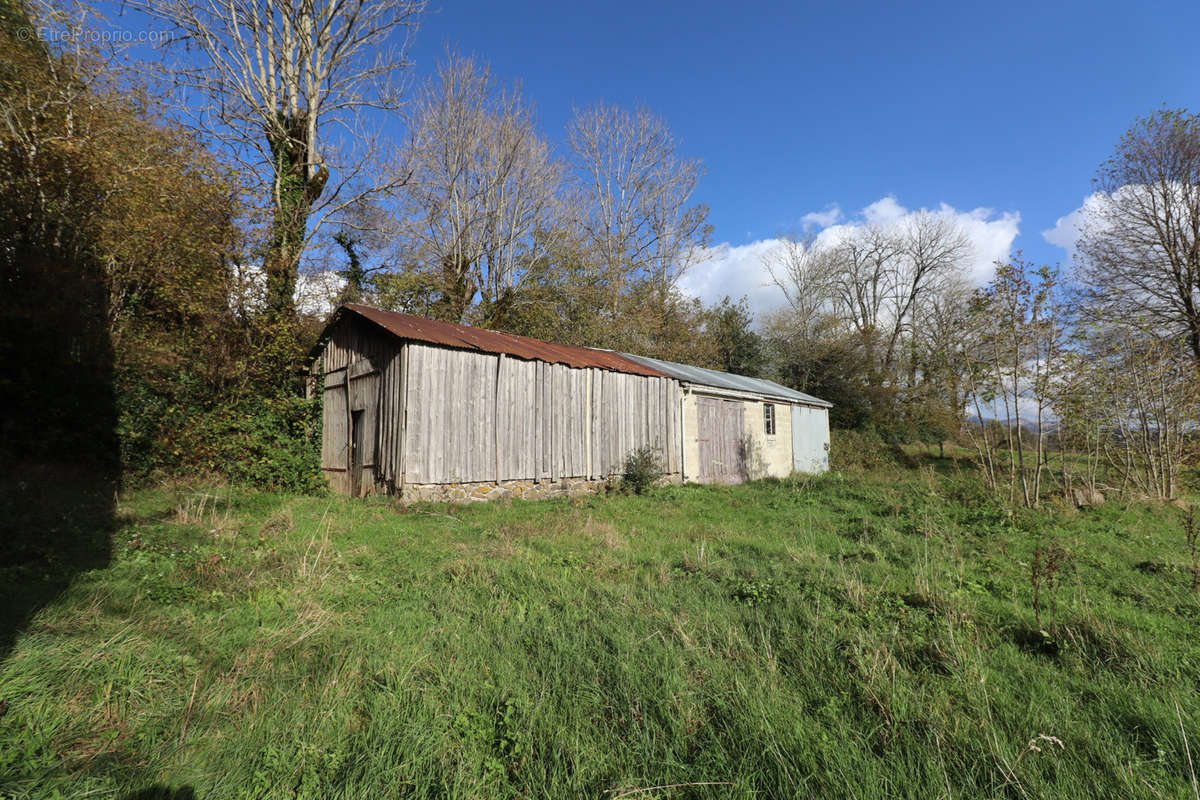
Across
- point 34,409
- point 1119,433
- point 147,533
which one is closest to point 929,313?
point 1119,433

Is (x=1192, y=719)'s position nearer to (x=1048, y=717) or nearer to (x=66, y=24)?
(x=1048, y=717)

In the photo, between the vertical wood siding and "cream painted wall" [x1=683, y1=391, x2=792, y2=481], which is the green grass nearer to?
the vertical wood siding

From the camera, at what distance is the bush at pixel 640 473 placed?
1231 cm

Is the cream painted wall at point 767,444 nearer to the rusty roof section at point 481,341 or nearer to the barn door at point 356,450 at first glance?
the rusty roof section at point 481,341

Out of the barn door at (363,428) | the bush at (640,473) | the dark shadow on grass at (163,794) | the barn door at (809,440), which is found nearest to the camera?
the dark shadow on grass at (163,794)

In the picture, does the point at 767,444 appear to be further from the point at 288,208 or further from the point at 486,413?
the point at 288,208

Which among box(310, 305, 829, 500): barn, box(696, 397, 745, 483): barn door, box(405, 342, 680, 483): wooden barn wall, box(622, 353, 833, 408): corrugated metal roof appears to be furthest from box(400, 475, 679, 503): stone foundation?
box(622, 353, 833, 408): corrugated metal roof

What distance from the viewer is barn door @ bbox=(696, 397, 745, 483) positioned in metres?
15.0

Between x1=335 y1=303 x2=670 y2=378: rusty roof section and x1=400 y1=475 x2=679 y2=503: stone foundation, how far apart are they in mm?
2858

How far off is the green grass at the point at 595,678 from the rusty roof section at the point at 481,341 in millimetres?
5274

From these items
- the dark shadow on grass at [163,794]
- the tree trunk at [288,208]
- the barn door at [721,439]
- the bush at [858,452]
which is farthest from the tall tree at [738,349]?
the dark shadow on grass at [163,794]

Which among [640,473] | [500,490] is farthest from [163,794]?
[640,473]

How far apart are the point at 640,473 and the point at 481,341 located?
5.08 metres

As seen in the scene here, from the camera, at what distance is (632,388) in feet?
44.3
